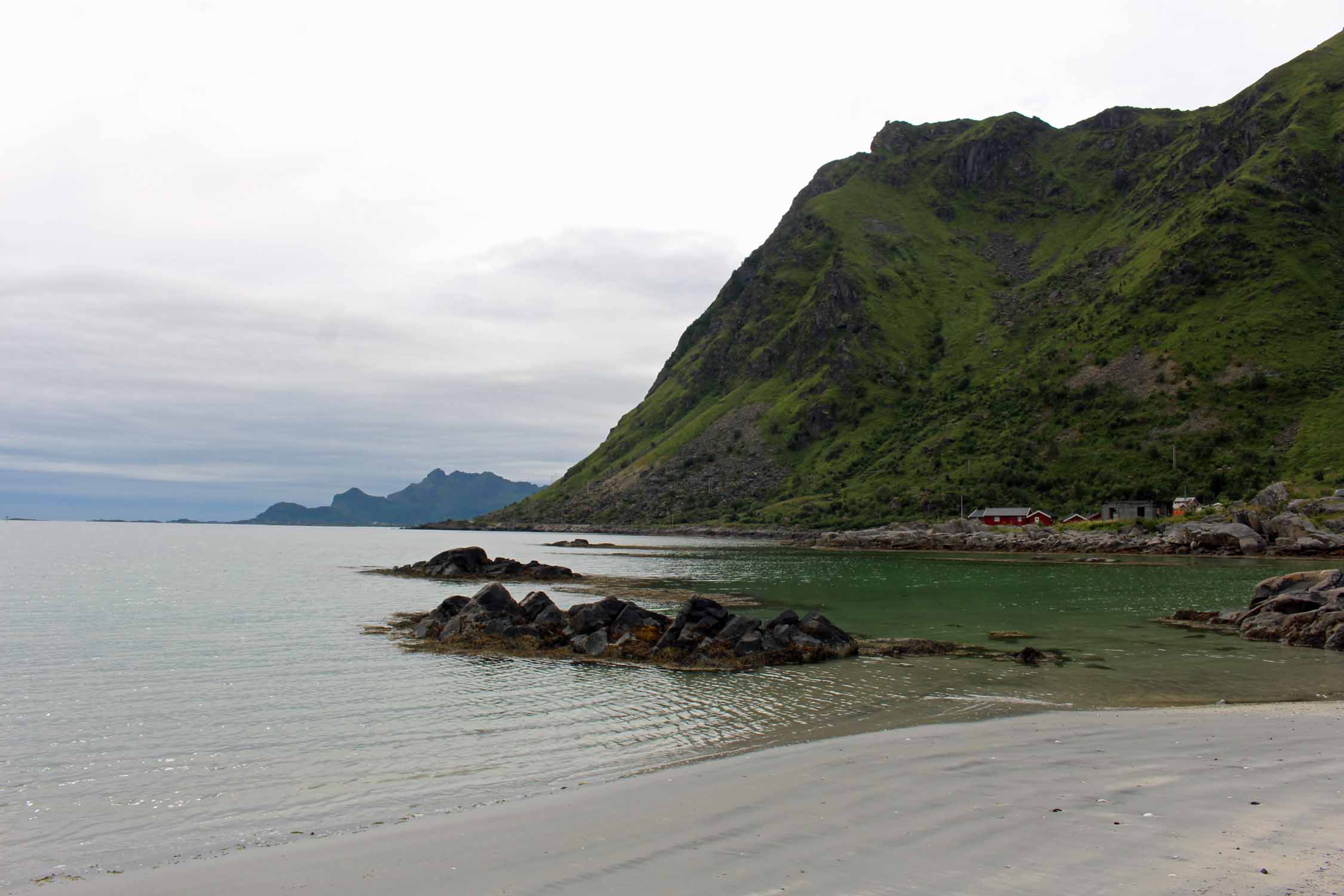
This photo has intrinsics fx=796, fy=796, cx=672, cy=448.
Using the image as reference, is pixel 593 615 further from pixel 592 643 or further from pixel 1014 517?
pixel 1014 517

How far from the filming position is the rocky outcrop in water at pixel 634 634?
3438 cm

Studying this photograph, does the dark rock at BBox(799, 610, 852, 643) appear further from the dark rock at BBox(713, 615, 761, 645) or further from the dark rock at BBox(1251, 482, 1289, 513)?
the dark rock at BBox(1251, 482, 1289, 513)

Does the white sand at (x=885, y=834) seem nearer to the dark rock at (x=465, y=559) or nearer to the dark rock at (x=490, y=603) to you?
the dark rock at (x=490, y=603)

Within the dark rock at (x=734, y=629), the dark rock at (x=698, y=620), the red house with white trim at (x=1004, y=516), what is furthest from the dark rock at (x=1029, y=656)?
the red house with white trim at (x=1004, y=516)

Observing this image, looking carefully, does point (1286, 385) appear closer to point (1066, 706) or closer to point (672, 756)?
point (1066, 706)

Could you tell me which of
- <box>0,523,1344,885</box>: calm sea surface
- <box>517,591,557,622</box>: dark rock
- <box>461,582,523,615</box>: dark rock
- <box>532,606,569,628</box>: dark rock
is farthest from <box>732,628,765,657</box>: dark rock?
<box>461,582,523,615</box>: dark rock

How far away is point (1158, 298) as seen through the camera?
186250mm

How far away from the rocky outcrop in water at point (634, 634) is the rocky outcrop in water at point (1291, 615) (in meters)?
21.2

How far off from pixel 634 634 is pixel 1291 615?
107 ft

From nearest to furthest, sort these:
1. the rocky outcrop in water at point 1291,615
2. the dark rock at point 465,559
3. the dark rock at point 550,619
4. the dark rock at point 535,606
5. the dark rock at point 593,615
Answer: the rocky outcrop in water at point 1291,615
the dark rock at point 593,615
the dark rock at point 550,619
the dark rock at point 535,606
the dark rock at point 465,559

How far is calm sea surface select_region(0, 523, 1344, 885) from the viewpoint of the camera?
15.8 meters

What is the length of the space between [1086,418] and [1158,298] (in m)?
38.7

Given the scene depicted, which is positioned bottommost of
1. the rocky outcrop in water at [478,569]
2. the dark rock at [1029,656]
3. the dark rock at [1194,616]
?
the rocky outcrop in water at [478,569]

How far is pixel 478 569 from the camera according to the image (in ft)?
290
